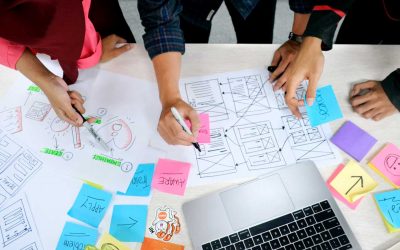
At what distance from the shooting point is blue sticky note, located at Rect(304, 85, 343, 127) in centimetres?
73

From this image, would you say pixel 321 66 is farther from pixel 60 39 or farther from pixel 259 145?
pixel 60 39

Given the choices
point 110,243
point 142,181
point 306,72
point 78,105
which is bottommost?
point 110,243

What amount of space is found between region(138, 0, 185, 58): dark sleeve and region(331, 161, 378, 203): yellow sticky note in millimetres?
454

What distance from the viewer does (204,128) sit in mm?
732

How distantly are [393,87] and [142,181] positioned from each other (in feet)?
1.97

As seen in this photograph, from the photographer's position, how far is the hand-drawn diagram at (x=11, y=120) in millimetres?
760

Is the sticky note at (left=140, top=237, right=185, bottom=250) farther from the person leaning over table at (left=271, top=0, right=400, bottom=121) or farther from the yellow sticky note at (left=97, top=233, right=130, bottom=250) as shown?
the person leaning over table at (left=271, top=0, right=400, bottom=121)

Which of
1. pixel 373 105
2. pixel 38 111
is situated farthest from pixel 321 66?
pixel 38 111

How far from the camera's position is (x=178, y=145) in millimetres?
709

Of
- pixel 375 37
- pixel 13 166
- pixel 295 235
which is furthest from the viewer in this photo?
pixel 375 37

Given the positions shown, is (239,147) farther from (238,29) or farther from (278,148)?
(238,29)

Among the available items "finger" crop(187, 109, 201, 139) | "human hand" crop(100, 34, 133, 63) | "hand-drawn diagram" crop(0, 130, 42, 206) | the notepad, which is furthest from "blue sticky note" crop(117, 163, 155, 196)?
the notepad

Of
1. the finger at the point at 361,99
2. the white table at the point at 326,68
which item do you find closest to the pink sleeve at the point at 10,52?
the white table at the point at 326,68

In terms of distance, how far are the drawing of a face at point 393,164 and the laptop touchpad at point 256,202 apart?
224mm
